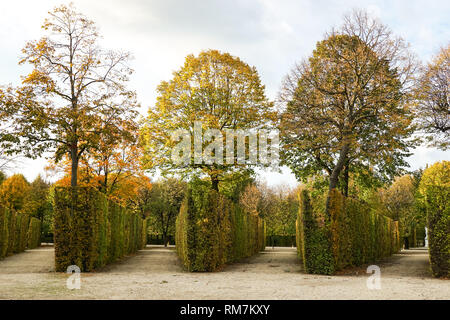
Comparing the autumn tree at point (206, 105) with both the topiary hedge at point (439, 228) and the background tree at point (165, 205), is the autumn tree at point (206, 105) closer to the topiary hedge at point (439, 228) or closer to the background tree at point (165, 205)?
the topiary hedge at point (439, 228)

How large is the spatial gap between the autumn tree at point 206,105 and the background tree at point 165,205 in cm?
2267

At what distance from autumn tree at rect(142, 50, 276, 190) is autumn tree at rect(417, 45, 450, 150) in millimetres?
8830

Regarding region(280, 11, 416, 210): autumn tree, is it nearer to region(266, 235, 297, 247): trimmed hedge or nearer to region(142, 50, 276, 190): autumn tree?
region(142, 50, 276, 190): autumn tree

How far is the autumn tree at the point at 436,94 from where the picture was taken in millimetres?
20578

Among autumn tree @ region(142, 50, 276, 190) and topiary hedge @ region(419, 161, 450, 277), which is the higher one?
autumn tree @ region(142, 50, 276, 190)

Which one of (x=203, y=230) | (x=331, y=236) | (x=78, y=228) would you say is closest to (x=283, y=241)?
(x=331, y=236)

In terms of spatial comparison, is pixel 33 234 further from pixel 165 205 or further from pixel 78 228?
pixel 165 205

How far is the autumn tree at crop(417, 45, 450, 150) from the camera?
810 inches

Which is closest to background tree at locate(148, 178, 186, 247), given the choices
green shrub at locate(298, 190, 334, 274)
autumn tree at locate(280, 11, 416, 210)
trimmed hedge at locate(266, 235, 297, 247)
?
trimmed hedge at locate(266, 235, 297, 247)

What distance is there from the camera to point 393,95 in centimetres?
1841

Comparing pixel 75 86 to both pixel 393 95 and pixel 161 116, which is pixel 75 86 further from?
pixel 393 95

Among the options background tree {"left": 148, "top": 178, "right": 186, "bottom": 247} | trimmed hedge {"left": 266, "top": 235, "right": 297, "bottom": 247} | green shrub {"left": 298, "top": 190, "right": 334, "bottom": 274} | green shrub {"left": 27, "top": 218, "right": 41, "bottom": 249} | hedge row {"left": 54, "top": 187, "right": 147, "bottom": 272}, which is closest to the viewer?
hedge row {"left": 54, "top": 187, "right": 147, "bottom": 272}
